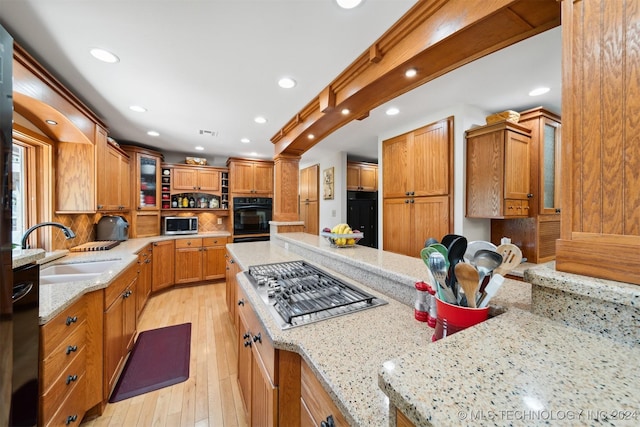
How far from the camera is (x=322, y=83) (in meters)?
1.92

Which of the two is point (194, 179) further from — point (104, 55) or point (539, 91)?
point (539, 91)

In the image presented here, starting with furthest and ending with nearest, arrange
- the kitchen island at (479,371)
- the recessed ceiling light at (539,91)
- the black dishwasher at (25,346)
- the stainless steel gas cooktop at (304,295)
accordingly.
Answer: the recessed ceiling light at (539,91) → the stainless steel gas cooktop at (304,295) → the black dishwasher at (25,346) → the kitchen island at (479,371)

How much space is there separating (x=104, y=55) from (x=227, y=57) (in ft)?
2.57

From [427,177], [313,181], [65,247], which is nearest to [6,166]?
[65,247]

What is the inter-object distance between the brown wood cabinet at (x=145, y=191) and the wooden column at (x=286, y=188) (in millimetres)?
2178

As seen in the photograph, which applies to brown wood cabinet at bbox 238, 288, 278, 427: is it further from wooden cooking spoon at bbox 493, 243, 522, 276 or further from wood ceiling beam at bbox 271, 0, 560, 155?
wood ceiling beam at bbox 271, 0, 560, 155

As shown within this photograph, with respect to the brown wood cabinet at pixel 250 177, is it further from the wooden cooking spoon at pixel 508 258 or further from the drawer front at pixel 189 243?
the wooden cooking spoon at pixel 508 258

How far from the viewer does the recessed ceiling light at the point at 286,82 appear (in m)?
1.87

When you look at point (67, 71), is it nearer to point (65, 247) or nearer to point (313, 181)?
point (65, 247)

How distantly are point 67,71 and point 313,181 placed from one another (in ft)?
12.3

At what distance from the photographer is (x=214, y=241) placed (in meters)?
4.13

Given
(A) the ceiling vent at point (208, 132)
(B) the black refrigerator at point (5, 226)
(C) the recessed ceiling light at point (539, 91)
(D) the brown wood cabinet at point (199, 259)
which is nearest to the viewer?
(B) the black refrigerator at point (5, 226)

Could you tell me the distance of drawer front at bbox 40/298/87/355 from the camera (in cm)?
110

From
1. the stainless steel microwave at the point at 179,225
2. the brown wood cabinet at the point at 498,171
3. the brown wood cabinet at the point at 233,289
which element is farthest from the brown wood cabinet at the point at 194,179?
the brown wood cabinet at the point at 498,171
